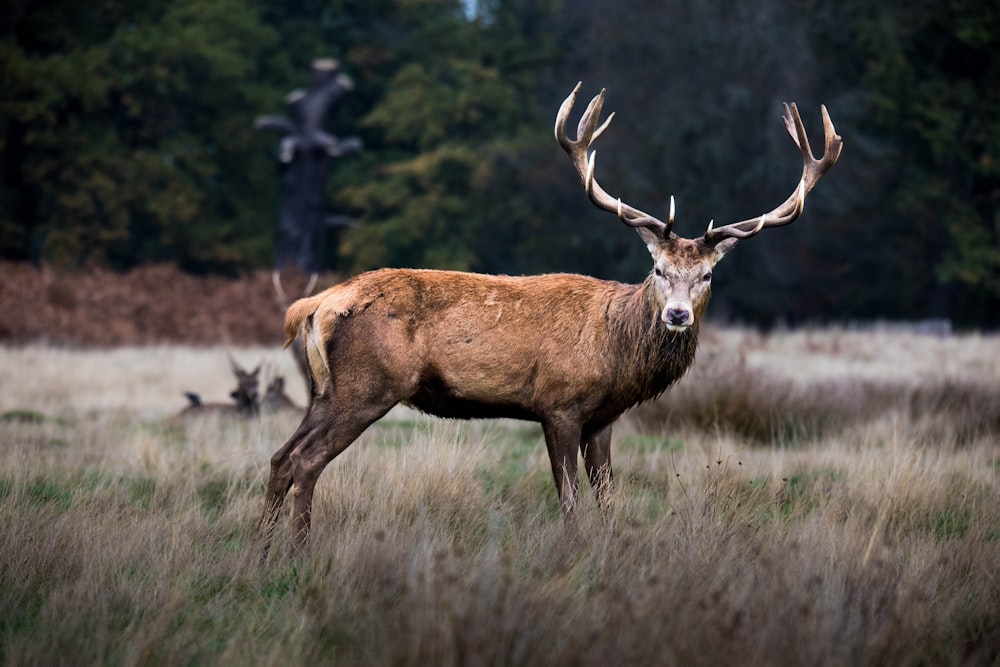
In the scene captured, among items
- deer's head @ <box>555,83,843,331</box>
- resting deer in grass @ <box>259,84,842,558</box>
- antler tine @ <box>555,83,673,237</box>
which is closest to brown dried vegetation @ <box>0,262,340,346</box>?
resting deer in grass @ <box>259,84,842,558</box>

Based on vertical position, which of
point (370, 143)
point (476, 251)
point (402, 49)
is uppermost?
point (402, 49)

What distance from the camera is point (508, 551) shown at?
459cm

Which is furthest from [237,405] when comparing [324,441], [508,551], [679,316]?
[508,551]

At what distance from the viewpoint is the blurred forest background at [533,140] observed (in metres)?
26.6

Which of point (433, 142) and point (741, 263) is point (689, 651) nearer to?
point (741, 263)

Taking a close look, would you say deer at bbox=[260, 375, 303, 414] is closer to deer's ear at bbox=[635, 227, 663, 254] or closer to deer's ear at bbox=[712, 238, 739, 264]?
deer's ear at bbox=[635, 227, 663, 254]

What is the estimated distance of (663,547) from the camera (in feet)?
15.9

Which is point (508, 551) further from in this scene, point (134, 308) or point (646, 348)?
point (134, 308)

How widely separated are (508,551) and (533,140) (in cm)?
2549

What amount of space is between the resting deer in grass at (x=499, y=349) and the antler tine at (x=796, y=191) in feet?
0.06

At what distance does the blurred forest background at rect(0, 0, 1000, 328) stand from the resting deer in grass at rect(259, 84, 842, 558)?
20349 millimetres

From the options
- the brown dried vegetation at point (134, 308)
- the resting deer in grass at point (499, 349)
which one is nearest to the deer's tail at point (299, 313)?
the resting deer in grass at point (499, 349)

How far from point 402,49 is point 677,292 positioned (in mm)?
27072

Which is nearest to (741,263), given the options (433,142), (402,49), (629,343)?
(433,142)
